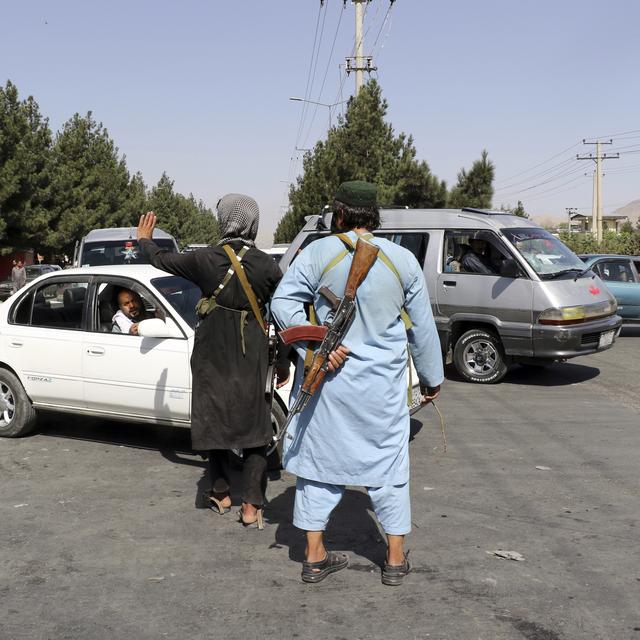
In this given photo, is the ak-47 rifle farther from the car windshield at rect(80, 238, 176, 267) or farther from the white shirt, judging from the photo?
the car windshield at rect(80, 238, 176, 267)

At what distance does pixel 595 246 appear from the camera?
45.2 metres

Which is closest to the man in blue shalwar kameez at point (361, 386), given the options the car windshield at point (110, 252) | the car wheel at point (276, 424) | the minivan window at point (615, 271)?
the car wheel at point (276, 424)

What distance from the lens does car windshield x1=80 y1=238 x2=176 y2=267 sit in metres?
17.8

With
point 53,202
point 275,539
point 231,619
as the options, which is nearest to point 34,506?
point 275,539

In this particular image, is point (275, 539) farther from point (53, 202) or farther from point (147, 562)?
point (53, 202)

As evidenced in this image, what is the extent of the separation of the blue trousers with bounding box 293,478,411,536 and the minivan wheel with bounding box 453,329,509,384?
6614 mm

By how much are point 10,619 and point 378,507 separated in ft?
5.59

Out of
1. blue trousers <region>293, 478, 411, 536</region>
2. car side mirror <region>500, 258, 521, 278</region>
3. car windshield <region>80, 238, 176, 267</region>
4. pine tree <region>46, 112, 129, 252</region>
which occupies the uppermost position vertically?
pine tree <region>46, 112, 129, 252</region>

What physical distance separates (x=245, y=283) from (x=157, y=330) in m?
1.48

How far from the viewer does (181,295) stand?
262 inches

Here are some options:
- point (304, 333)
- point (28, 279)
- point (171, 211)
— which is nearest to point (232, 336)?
point (304, 333)

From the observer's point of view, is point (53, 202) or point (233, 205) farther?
point (53, 202)

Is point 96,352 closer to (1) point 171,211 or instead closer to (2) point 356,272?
(2) point 356,272

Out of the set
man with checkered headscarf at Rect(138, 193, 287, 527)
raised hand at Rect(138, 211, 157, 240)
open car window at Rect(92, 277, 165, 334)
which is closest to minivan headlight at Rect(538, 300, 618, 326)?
open car window at Rect(92, 277, 165, 334)
